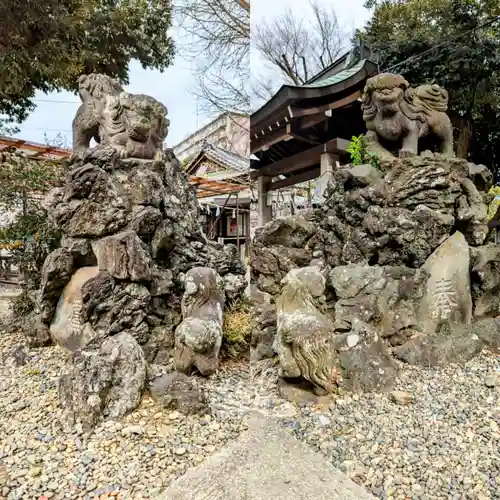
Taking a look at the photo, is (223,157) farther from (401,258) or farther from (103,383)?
(103,383)

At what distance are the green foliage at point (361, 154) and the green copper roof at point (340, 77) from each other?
15.0 inches

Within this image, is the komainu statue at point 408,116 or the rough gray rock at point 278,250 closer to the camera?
the rough gray rock at point 278,250

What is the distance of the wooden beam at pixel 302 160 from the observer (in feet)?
6.44

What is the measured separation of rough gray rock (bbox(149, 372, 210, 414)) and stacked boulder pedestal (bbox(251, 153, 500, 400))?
600 mm

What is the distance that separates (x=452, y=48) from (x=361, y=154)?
1.77m

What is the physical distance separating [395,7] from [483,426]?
3.16m

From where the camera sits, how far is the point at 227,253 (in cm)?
246

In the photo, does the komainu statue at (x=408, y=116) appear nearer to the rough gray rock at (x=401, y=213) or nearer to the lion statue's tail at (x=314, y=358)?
the rough gray rock at (x=401, y=213)

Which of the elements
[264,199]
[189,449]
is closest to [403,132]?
[264,199]

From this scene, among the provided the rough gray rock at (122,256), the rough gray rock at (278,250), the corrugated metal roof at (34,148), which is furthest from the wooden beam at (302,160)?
the corrugated metal roof at (34,148)

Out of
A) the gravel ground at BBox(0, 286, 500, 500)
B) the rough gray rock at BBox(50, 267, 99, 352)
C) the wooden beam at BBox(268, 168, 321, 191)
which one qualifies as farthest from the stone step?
the wooden beam at BBox(268, 168, 321, 191)

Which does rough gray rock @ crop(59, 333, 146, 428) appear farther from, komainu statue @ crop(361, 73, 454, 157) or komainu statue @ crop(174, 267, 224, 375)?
komainu statue @ crop(361, 73, 454, 157)

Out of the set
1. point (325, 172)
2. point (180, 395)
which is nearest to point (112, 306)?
point (180, 395)

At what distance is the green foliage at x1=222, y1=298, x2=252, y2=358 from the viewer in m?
2.13
